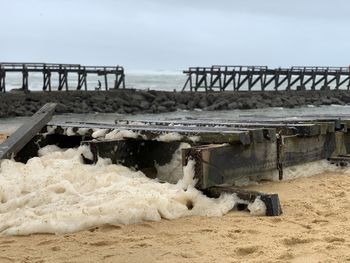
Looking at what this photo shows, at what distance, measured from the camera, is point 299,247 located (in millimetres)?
3727

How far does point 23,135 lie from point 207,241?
3.26 meters

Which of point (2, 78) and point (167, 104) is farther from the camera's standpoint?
point (167, 104)

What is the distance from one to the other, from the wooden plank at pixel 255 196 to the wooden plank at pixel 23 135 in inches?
98.4

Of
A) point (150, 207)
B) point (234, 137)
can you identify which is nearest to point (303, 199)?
point (234, 137)

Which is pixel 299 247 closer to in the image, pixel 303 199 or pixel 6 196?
pixel 303 199

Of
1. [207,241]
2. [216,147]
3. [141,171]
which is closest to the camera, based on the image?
[207,241]

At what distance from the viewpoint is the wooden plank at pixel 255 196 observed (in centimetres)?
461

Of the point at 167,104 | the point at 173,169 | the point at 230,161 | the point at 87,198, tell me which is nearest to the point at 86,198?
the point at 87,198

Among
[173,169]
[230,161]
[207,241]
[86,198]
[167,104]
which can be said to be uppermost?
[167,104]

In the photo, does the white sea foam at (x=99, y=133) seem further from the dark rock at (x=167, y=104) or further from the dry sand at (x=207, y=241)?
the dark rock at (x=167, y=104)

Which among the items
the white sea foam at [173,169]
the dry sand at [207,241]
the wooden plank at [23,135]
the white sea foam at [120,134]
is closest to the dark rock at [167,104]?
the wooden plank at [23,135]

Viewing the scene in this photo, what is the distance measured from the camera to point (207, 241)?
12.6ft

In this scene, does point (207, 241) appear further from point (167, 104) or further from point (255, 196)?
point (167, 104)

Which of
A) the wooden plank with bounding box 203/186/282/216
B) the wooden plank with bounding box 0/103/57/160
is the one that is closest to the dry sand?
the wooden plank with bounding box 203/186/282/216
